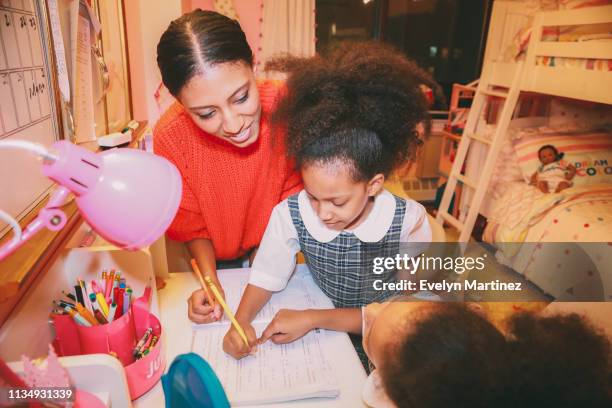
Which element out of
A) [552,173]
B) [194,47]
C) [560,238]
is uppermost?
[194,47]

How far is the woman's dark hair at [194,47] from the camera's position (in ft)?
2.68

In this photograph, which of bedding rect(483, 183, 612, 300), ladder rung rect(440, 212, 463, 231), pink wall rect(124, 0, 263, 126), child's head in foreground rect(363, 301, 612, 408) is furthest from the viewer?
ladder rung rect(440, 212, 463, 231)

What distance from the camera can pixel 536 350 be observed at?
1.55ft

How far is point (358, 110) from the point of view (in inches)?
33.0

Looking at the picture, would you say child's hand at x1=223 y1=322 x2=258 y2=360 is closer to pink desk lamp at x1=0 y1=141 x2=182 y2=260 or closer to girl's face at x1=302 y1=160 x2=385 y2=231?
girl's face at x1=302 y1=160 x2=385 y2=231

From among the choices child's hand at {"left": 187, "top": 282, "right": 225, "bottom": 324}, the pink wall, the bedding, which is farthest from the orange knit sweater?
the bedding

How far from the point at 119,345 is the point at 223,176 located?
1.62ft

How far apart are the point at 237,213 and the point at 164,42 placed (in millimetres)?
448

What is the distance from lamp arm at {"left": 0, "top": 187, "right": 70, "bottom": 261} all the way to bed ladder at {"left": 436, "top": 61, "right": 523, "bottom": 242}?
2500 mm

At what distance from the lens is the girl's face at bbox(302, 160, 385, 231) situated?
0.84 meters

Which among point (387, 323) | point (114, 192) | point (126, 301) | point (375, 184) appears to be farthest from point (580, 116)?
point (114, 192)

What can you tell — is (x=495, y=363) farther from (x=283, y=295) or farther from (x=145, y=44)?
(x=145, y=44)

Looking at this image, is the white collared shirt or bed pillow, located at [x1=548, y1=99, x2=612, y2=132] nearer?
the white collared shirt

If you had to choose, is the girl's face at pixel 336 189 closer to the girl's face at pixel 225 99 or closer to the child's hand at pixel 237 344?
the girl's face at pixel 225 99
